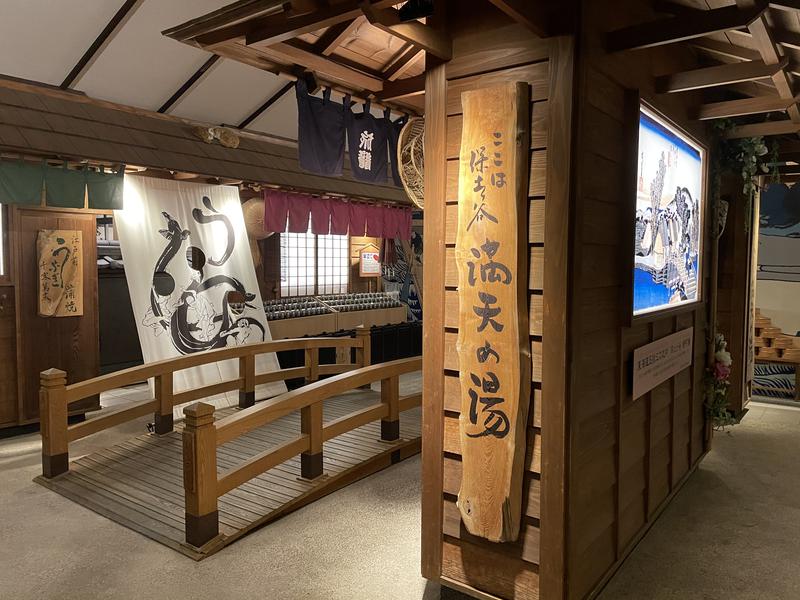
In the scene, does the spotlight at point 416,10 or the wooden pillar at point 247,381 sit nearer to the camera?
the spotlight at point 416,10

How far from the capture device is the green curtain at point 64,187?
6.70 metres

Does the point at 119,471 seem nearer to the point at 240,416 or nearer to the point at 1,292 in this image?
the point at 240,416

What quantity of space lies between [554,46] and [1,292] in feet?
21.5

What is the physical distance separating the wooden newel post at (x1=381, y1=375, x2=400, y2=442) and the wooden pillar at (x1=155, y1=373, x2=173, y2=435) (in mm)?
2309

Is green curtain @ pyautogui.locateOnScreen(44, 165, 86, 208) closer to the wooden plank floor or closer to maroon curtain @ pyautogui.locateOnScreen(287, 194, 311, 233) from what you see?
the wooden plank floor

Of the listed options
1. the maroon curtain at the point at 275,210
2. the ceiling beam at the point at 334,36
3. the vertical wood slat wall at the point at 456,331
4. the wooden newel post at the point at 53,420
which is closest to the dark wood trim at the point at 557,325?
the vertical wood slat wall at the point at 456,331

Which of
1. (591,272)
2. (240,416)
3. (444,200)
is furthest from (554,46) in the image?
(240,416)

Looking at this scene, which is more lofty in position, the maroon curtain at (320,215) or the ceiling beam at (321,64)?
the ceiling beam at (321,64)

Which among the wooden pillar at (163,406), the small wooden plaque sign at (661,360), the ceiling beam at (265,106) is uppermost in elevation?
the ceiling beam at (265,106)

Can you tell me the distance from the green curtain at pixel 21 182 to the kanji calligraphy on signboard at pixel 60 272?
1.64ft

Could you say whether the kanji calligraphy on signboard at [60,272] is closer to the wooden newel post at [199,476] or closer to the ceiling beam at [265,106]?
the ceiling beam at [265,106]

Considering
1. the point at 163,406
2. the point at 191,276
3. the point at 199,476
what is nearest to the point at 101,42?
the point at 191,276

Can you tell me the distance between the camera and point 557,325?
292 centimetres

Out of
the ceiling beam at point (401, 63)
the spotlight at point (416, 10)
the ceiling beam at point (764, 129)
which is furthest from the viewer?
the ceiling beam at point (764, 129)
